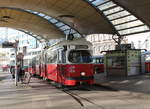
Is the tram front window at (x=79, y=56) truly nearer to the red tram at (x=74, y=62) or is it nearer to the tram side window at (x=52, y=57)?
the red tram at (x=74, y=62)

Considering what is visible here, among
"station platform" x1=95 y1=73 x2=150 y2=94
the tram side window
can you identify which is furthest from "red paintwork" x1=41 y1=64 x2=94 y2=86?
"station platform" x1=95 y1=73 x2=150 y2=94

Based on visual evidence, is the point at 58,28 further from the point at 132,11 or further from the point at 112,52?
the point at 112,52

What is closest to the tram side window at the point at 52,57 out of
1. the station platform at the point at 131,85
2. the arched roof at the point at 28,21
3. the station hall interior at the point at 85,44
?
the station hall interior at the point at 85,44

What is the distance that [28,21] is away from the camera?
4912 cm

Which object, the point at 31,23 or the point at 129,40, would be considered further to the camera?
the point at 129,40

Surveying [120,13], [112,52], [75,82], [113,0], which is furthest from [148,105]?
[120,13]

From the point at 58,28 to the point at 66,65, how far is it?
121ft

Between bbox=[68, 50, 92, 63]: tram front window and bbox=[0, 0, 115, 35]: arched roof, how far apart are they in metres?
17.6

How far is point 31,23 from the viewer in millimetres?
50562

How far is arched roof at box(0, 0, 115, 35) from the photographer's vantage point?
34.0 meters

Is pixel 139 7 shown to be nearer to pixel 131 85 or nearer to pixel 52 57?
pixel 131 85

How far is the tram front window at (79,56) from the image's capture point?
1617 centimetres

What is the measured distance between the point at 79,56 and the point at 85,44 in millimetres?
1016

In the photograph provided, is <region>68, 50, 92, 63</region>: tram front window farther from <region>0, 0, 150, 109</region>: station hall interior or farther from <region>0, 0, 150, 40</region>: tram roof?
<region>0, 0, 150, 40</region>: tram roof
